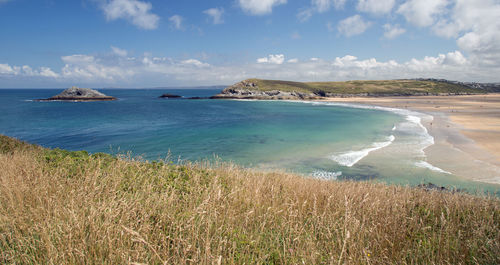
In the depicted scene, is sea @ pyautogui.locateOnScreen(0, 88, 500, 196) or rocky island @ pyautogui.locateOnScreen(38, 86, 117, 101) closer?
sea @ pyautogui.locateOnScreen(0, 88, 500, 196)

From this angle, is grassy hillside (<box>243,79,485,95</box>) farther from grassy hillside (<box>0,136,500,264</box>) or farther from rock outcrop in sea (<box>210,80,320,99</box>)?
grassy hillside (<box>0,136,500,264</box>)

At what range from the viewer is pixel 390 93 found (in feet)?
479

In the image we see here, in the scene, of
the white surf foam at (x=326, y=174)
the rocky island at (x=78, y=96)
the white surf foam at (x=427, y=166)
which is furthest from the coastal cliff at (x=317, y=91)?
the white surf foam at (x=326, y=174)

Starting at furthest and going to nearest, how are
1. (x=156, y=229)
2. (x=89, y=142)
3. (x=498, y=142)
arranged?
1. (x=89, y=142)
2. (x=498, y=142)
3. (x=156, y=229)

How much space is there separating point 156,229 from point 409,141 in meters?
27.6

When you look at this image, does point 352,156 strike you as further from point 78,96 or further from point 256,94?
point 78,96

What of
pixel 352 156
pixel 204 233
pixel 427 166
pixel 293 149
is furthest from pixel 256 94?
pixel 204 233

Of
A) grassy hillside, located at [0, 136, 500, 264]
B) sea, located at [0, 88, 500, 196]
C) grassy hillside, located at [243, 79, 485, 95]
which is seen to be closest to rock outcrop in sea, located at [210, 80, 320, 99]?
grassy hillside, located at [243, 79, 485, 95]

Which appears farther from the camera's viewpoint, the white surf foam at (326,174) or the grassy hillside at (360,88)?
the grassy hillside at (360,88)

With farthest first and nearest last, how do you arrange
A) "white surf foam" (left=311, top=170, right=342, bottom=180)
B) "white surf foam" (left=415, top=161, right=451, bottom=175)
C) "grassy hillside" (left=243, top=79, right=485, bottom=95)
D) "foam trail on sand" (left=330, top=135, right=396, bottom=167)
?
1. "grassy hillside" (left=243, top=79, right=485, bottom=95)
2. "foam trail on sand" (left=330, top=135, right=396, bottom=167)
3. "white surf foam" (left=415, top=161, right=451, bottom=175)
4. "white surf foam" (left=311, top=170, right=342, bottom=180)

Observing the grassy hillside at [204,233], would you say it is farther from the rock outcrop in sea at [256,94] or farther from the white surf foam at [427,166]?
the rock outcrop in sea at [256,94]

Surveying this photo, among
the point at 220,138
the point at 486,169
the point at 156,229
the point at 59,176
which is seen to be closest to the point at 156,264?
the point at 156,229

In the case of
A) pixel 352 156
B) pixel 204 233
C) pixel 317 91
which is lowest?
pixel 352 156

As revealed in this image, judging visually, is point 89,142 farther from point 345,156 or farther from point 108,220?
point 108,220
